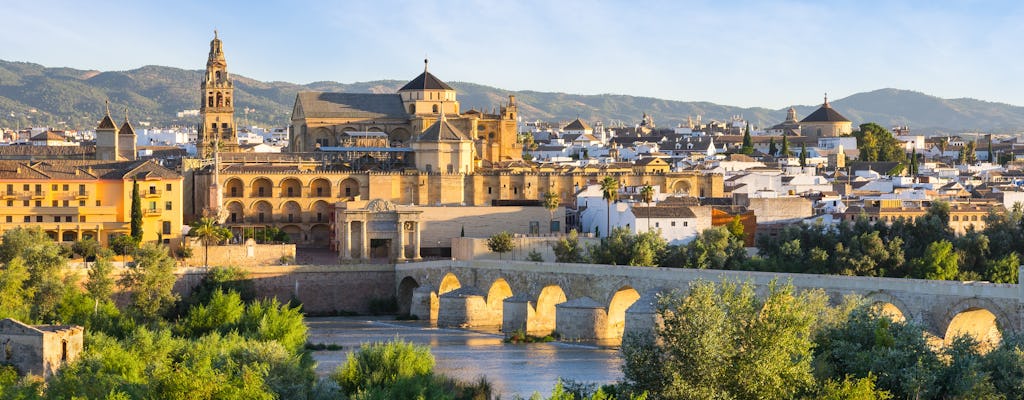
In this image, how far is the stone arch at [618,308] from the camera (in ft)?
160

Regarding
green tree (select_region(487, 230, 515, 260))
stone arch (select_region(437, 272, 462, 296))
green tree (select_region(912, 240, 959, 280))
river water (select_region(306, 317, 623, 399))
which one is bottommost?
river water (select_region(306, 317, 623, 399))

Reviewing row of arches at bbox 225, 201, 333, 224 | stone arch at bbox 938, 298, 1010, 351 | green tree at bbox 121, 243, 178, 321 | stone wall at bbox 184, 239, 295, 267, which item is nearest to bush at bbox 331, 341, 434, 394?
stone arch at bbox 938, 298, 1010, 351

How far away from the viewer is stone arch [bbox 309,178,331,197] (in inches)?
2825

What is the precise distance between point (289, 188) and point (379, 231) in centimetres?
934

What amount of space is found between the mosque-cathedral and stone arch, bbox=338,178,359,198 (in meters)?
0.05

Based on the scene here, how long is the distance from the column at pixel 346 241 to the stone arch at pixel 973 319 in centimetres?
3038

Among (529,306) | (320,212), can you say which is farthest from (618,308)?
(320,212)

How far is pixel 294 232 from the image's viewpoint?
71.1 metres

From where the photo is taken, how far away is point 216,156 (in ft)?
227

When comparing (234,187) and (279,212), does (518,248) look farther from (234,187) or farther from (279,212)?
(234,187)

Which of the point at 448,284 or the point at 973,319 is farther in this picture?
the point at 448,284

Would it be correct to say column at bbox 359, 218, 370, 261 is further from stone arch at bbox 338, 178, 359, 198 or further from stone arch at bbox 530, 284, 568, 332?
stone arch at bbox 530, 284, 568, 332

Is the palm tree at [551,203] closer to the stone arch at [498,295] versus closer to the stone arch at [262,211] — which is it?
the stone arch at [262,211]

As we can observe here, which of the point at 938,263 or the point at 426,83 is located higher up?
the point at 426,83
